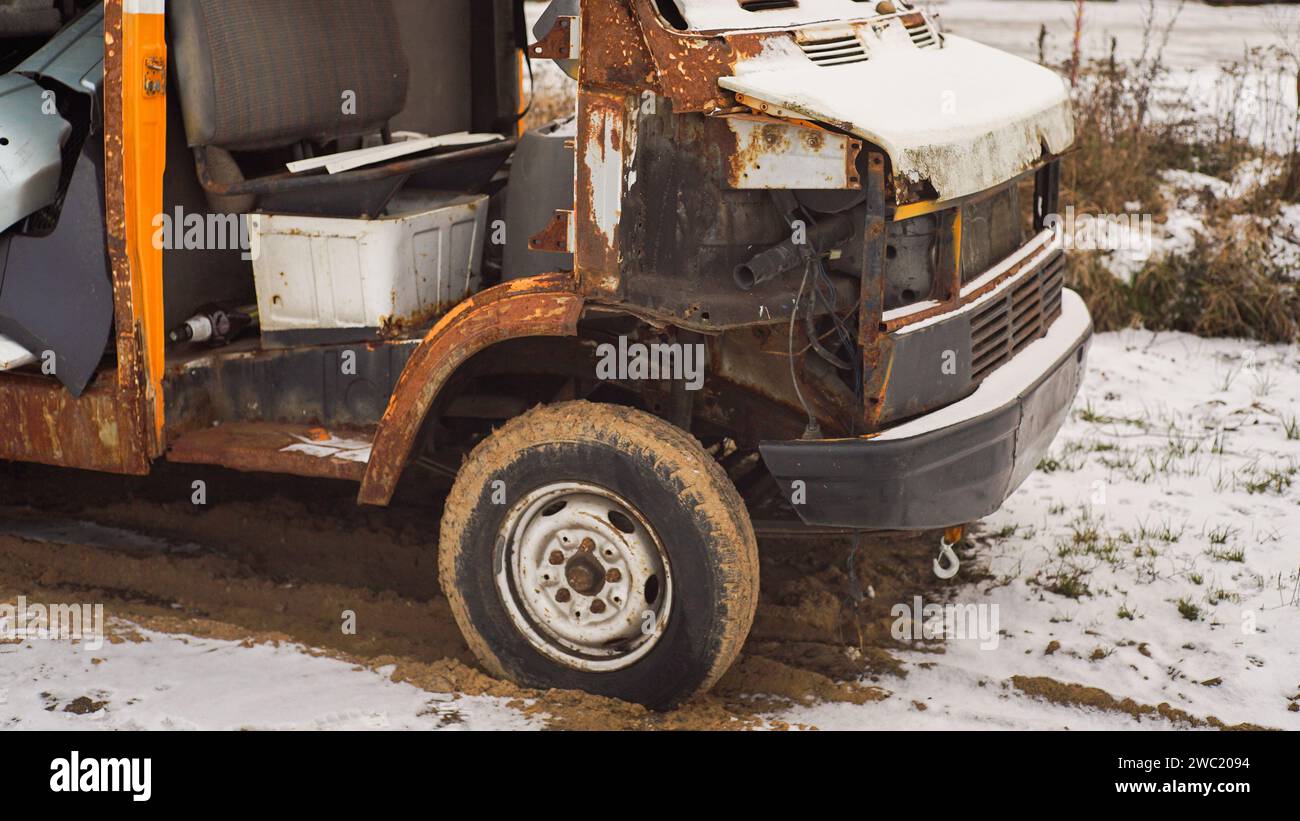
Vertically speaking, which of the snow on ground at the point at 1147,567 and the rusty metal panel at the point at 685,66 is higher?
the rusty metal panel at the point at 685,66

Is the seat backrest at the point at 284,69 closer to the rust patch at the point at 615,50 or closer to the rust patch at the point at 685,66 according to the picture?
the rust patch at the point at 615,50

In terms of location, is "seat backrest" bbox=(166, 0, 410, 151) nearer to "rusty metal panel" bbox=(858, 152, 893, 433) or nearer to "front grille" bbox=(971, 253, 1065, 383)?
"rusty metal panel" bbox=(858, 152, 893, 433)

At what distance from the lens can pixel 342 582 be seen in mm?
4836

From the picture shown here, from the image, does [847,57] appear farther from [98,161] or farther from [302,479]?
[302,479]

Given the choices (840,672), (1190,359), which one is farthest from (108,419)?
(1190,359)

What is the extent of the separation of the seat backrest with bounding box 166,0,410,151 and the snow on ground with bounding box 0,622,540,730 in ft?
4.97

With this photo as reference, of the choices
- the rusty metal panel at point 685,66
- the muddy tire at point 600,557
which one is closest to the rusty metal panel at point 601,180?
the rusty metal panel at point 685,66

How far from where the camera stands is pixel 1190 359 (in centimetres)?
718

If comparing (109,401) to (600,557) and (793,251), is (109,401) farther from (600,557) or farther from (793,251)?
(793,251)

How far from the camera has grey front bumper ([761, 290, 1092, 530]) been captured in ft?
11.6

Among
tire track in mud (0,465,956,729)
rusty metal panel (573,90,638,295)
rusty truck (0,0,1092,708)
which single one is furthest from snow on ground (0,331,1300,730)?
rusty metal panel (573,90,638,295)

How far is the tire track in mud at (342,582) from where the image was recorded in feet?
13.2

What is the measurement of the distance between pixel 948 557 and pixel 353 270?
2.22 meters

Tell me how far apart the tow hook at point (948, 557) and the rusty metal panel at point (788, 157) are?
1.45m
